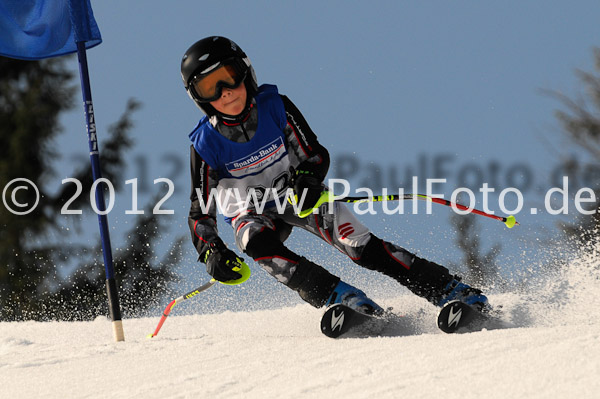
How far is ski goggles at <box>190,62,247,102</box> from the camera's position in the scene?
12.9ft

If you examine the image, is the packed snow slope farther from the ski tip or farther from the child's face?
the child's face

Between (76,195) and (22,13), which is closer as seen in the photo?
(22,13)

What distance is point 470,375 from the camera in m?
2.60

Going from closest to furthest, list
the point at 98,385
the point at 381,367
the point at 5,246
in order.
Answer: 1. the point at 381,367
2. the point at 98,385
3. the point at 5,246

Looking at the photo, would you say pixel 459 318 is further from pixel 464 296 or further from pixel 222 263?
pixel 222 263

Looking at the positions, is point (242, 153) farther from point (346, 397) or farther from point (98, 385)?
point (346, 397)

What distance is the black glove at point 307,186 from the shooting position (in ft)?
13.3

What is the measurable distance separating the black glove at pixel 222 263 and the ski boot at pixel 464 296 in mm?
1289

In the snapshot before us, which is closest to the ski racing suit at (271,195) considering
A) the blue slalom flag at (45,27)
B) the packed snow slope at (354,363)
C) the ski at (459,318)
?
the ski at (459,318)

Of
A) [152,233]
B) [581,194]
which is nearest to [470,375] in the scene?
[581,194]

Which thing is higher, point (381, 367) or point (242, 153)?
point (242, 153)

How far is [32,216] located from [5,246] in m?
0.79

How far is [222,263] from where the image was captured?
392 centimetres

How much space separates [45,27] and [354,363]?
12.5ft
